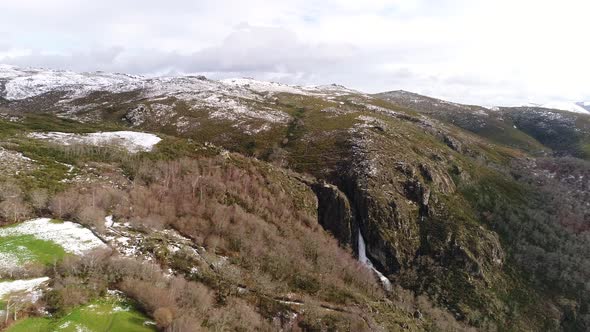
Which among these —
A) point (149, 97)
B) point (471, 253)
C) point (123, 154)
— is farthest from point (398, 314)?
point (149, 97)

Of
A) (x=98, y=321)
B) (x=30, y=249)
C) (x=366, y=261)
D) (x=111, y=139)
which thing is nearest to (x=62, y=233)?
(x=30, y=249)

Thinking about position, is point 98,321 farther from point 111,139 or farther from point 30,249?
point 111,139

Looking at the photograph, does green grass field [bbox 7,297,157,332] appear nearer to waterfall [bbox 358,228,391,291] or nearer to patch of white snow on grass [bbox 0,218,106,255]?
patch of white snow on grass [bbox 0,218,106,255]

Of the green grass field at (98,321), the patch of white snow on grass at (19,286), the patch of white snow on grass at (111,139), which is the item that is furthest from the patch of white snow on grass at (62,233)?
the patch of white snow on grass at (111,139)

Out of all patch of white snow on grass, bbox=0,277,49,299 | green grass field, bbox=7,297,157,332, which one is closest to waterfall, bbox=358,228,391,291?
green grass field, bbox=7,297,157,332

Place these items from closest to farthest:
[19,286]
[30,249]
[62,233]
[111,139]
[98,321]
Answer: [98,321] → [19,286] → [30,249] → [62,233] → [111,139]

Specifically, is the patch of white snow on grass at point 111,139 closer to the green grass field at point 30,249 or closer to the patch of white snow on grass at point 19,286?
the green grass field at point 30,249
